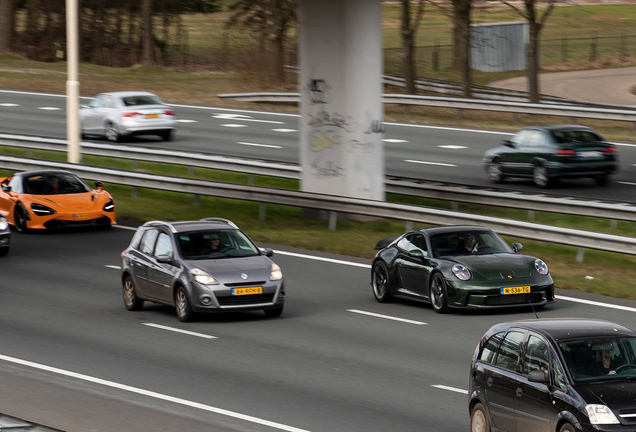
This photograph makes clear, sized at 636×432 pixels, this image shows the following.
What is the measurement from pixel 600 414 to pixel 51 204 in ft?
61.2

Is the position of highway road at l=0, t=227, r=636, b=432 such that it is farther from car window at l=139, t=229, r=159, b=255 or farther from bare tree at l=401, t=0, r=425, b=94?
bare tree at l=401, t=0, r=425, b=94

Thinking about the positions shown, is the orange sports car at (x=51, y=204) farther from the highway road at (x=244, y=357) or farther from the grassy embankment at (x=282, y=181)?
the highway road at (x=244, y=357)

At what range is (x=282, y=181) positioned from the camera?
30.9 m

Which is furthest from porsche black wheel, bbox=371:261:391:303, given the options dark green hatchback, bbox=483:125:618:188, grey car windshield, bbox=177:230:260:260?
dark green hatchback, bbox=483:125:618:188

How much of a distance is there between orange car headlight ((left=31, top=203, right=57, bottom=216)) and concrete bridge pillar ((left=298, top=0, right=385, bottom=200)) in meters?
5.68

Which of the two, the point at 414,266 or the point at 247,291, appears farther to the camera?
the point at 414,266

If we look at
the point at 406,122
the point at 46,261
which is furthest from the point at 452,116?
the point at 46,261

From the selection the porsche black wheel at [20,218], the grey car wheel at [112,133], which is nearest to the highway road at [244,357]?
the porsche black wheel at [20,218]

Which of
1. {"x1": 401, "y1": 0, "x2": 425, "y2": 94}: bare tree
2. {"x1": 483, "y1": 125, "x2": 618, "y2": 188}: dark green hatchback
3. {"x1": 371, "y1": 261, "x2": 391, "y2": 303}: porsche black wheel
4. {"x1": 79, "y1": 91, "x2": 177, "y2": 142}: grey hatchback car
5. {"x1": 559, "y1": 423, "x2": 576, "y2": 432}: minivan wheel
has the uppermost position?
{"x1": 401, "y1": 0, "x2": 425, "y2": 94}: bare tree

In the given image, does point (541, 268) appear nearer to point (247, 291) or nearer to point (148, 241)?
point (247, 291)

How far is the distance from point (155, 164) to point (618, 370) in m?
25.3

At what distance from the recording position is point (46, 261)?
22016 mm

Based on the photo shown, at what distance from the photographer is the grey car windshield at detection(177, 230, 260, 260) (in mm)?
17188

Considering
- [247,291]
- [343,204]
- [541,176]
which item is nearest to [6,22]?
[541,176]
